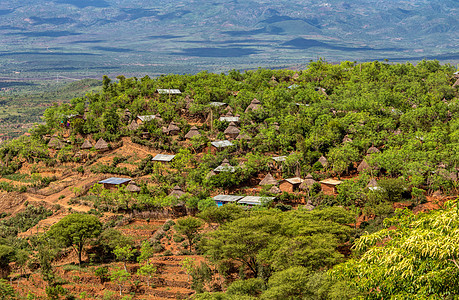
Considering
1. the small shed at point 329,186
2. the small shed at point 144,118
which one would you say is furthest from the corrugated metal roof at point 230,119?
the small shed at point 329,186

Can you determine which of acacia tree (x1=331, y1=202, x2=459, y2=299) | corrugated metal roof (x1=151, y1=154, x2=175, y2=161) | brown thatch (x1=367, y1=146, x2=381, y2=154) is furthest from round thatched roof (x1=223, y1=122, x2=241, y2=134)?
acacia tree (x1=331, y1=202, x2=459, y2=299)

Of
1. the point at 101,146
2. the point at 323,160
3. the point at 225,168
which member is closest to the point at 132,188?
the point at 225,168

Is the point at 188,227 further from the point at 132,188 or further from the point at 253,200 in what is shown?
the point at 132,188

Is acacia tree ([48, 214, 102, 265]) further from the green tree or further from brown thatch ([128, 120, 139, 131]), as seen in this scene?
brown thatch ([128, 120, 139, 131])

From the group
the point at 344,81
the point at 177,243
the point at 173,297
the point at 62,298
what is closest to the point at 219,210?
the point at 177,243

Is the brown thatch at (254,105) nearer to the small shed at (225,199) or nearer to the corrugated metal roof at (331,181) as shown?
the corrugated metal roof at (331,181)

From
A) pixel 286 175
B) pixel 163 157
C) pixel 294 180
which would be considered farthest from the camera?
pixel 163 157
